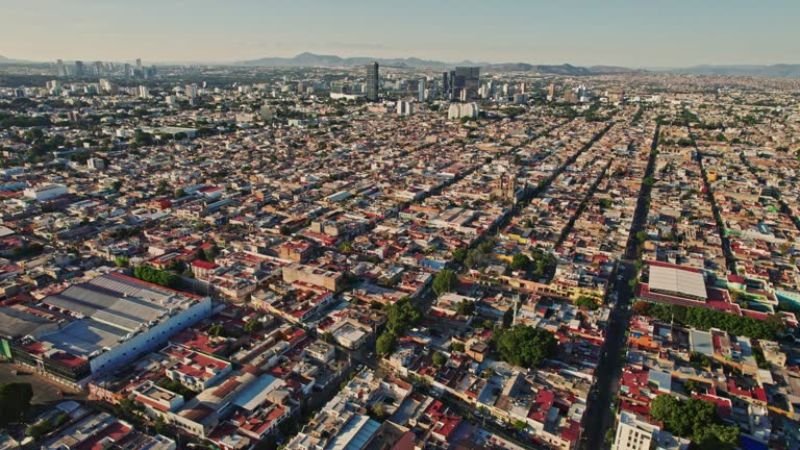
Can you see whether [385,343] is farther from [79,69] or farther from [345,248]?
[79,69]

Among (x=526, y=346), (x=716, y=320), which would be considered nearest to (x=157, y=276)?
(x=526, y=346)

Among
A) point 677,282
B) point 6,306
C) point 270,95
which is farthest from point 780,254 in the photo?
point 270,95

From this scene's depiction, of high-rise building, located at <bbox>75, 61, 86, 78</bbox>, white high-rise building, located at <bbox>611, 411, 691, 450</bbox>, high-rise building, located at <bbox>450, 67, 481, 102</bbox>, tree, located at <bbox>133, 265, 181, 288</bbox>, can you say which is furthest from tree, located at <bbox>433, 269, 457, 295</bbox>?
high-rise building, located at <bbox>75, 61, 86, 78</bbox>

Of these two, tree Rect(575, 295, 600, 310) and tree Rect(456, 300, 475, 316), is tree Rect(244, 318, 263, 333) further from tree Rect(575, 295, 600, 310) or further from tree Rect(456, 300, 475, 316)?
tree Rect(575, 295, 600, 310)

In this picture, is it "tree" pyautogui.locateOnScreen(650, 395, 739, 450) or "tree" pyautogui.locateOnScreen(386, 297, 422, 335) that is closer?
"tree" pyautogui.locateOnScreen(650, 395, 739, 450)

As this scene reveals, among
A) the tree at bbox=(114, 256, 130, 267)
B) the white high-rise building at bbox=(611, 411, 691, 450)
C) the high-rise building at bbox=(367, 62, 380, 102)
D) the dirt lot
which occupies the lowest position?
the dirt lot


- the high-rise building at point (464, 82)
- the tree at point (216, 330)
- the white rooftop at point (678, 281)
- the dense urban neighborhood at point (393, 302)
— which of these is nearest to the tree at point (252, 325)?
the dense urban neighborhood at point (393, 302)
